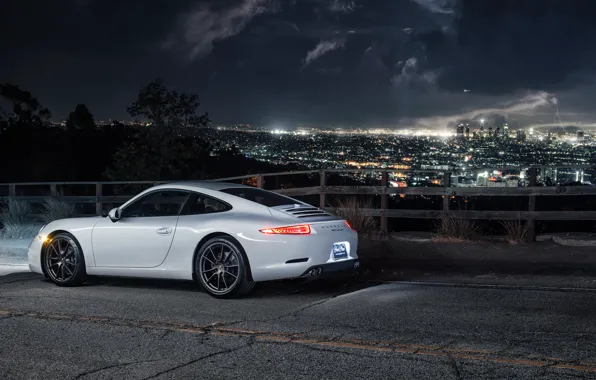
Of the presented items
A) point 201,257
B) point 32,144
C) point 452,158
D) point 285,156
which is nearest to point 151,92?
point 285,156

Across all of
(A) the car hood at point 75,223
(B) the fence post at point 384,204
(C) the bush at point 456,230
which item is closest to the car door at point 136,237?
(A) the car hood at point 75,223

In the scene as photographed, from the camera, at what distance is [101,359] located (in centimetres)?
582

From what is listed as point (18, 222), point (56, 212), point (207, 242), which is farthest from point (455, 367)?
point (18, 222)

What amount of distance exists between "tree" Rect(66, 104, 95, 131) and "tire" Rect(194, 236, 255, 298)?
5884 centimetres

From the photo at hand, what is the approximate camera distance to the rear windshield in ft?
29.9

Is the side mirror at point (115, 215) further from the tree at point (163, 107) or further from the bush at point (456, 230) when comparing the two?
the tree at point (163, 107)

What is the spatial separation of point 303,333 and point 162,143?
34389mm

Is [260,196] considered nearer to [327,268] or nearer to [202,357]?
[327,268]

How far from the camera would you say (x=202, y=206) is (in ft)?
29.5

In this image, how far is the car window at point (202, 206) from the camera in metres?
8.87

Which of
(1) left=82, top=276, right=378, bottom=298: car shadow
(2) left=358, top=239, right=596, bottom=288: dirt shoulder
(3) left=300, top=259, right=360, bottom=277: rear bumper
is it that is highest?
(3) left=300, top=259, right=360, bottom=277: rear bumper

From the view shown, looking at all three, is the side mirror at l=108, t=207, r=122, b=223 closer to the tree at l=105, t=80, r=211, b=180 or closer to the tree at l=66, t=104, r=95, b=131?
the tree at l=105, t=80, r=211, b=180

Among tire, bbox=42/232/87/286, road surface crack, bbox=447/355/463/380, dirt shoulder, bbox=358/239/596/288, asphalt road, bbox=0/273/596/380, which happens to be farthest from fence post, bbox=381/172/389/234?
road surface crack, bbox=447/355/463/380

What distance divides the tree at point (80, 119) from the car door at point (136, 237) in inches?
2266
